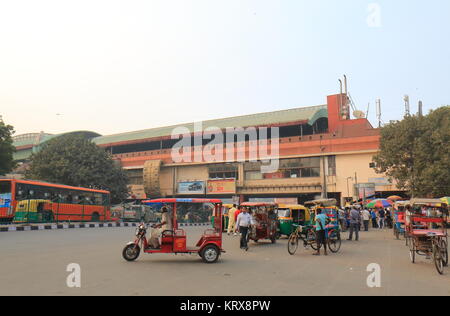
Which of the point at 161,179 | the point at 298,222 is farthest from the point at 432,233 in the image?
the point at 161,179

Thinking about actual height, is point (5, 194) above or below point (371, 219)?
above

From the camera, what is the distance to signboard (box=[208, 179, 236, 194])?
43.7 metres

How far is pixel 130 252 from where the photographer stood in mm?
9234

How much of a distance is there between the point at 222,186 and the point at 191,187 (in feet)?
15.2

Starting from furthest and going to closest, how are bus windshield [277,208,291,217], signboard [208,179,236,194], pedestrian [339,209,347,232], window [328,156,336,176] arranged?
signboard [208,179,236,194]
window [328,156,336,176]
pedestrian [339,209,347,232]
bus windshield [277,208,291,217]

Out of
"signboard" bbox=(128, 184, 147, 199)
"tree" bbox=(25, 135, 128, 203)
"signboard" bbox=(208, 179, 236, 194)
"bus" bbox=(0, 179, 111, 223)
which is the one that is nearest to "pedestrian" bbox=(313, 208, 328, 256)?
"bus" bbox=(0, 179, 111, 223)

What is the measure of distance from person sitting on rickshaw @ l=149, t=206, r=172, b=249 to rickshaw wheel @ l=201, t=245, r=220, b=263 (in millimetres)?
1153

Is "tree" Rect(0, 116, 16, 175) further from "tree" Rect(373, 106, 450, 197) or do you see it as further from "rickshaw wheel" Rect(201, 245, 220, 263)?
"tree" Rect(373, 106, 450, 197)

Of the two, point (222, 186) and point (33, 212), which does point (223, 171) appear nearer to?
point (222, 186)

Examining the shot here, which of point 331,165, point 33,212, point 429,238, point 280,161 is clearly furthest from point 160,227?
point 280,161

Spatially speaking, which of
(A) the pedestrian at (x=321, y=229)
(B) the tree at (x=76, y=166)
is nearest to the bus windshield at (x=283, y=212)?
(A) the pedestrian at (x=321, y=229)
